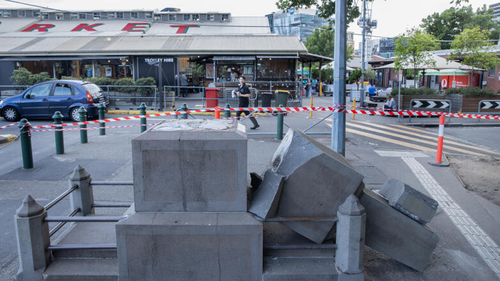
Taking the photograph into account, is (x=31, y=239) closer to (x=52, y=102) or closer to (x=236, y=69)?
(x=52, y=102)

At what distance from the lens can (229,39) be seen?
28719 mm

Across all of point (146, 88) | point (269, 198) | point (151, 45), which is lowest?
point (269, 198)

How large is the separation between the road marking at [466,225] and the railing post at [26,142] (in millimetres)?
8111

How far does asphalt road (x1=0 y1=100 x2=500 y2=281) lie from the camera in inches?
173

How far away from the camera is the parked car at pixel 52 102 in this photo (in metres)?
16.1

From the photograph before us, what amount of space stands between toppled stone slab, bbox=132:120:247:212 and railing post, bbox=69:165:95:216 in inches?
60.4

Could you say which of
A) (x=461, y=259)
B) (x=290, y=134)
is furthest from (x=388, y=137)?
(x=290, y=134)

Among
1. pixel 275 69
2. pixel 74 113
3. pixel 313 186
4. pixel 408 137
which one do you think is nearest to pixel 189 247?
pixel 313 186

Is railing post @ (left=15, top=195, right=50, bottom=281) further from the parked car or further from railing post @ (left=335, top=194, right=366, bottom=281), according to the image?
the parked car

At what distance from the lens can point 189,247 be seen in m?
3.55

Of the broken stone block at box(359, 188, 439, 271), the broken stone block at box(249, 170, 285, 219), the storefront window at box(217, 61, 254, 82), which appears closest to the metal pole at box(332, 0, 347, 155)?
the broken stone block at box(359, 188, 439, 271)

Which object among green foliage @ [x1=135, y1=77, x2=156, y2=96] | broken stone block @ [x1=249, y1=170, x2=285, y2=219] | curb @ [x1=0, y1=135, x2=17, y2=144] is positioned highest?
green foliage @ [x1=135, y1=77, x2=156, y2=96]

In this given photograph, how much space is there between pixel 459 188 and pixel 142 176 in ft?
21.1

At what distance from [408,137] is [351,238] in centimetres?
1117
